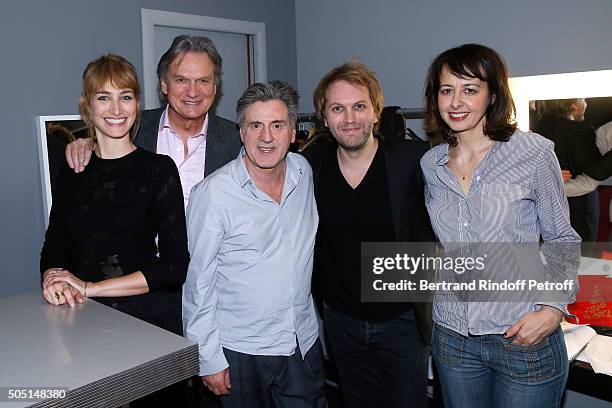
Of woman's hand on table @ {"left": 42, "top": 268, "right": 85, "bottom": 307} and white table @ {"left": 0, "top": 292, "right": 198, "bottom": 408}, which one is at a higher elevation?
woman's hand on table @ {"left": 42, "top": 268, "right": 85, "bottom": 307}

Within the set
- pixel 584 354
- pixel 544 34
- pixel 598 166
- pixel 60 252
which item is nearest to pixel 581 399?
pixel 584 354

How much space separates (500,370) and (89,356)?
3.68ft

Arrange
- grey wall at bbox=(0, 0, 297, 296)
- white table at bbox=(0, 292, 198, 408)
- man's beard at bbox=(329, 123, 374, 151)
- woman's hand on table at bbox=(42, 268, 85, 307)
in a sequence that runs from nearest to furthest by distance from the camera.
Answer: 1. white table at bbox=(0, 292, 198, 408)
2. woman's hand on table at bbox=(42, 268, 85, 307)
3. man's beard at bbox=(329, 123, 374, 151)
4. grey wall at bbox=(0, 0, 297, 296)

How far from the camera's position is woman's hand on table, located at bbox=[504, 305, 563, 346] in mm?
1517

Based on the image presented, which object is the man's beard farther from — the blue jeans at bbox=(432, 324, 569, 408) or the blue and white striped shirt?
the blue jeans at bbox=(432, 324, 569, 408)

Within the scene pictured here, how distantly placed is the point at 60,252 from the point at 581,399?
2453mm

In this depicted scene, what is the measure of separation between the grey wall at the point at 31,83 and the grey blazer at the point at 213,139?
2.39 feet

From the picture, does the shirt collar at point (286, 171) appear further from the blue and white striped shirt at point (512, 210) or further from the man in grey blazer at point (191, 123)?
the blue and white striped shirt at point (512, 210)

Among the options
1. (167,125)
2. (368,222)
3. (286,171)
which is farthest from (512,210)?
(167,125)

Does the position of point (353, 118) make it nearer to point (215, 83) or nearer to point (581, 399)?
point (215, 83)

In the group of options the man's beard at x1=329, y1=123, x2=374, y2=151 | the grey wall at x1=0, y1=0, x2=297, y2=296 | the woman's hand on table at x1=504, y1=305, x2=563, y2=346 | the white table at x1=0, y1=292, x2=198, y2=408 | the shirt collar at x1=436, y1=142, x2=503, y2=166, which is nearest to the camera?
the white table at x1=0, y1=292, x2=198, y2=408

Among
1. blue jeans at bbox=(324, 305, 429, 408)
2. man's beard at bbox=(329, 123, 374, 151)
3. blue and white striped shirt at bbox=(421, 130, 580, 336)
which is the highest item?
man's beard at bbox=(329, 123, 374, 151)

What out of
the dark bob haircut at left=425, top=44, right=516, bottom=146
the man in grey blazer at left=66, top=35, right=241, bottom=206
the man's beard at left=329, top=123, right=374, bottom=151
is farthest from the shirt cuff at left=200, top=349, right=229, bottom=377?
the dark bob haircut at left=425, top=44, right=516, bottom=146

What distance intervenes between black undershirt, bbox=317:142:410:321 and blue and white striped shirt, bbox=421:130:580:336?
314 millimetres
